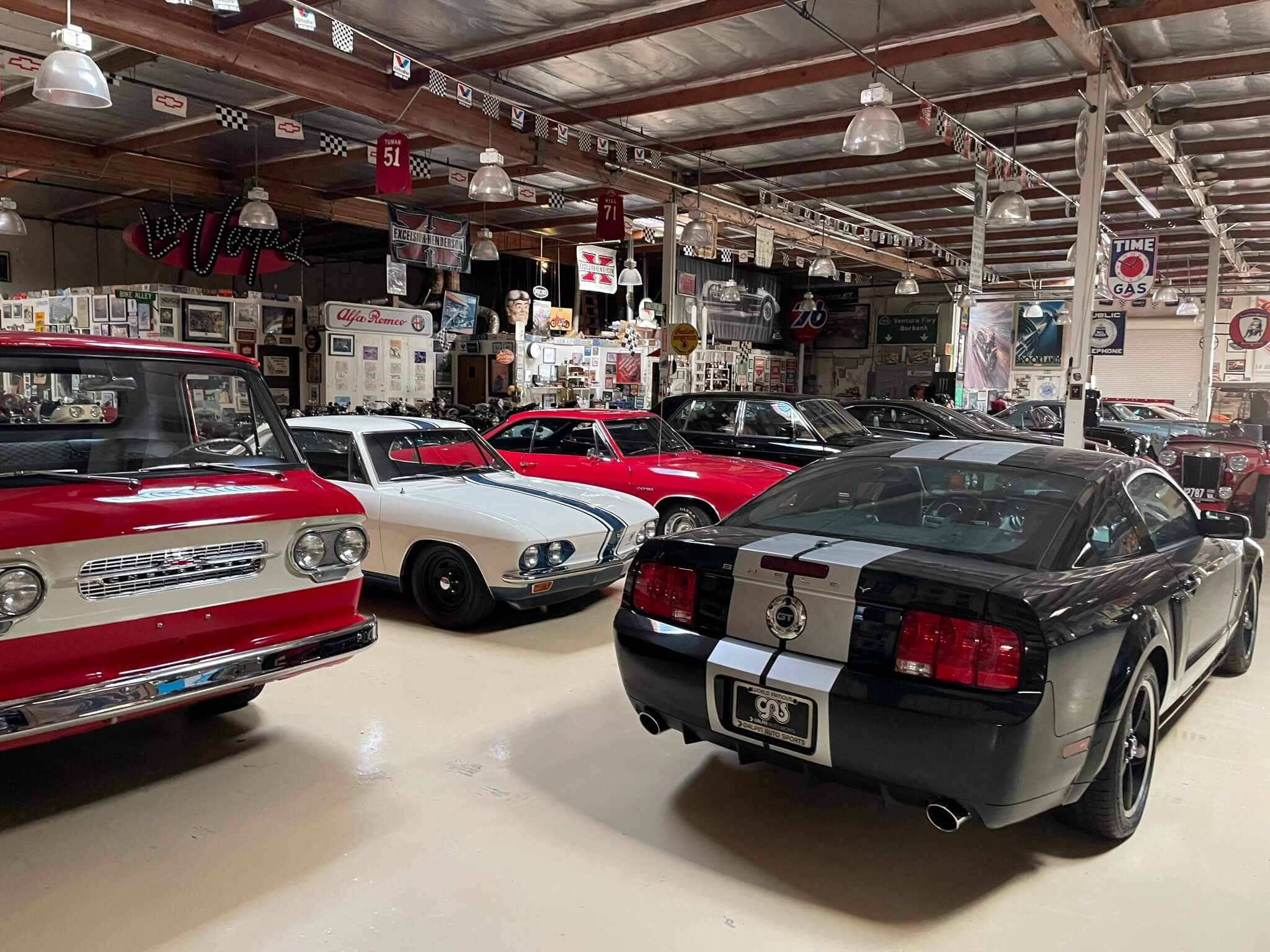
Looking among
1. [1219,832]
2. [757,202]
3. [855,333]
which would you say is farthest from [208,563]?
[855,333]

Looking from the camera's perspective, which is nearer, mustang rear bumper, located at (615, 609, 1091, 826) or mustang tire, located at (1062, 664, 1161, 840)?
mustang rear bumper, located at (615, 609, 1091, 826)

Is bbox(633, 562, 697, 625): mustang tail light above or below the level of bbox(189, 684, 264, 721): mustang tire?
above

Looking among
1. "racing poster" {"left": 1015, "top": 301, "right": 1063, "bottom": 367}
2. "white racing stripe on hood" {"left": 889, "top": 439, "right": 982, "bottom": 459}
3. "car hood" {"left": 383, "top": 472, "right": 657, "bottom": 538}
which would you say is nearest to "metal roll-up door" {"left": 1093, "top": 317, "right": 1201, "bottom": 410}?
"racing poster" {"left": 1015, "top": 301, "right": 1063, "bottom": 367}

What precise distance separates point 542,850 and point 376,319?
10.8 m

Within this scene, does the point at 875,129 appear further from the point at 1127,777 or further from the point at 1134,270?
the point at 1134,270

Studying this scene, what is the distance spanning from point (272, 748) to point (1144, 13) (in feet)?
25.4

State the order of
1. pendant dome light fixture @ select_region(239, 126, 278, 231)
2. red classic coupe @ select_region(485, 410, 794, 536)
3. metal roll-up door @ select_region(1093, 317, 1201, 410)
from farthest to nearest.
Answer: metal roll-up door @ select_region(1093, 317, 1201, 410)
pendant dome light fixture @ select_region(239, 126, 278, 231)
red classic coupe @ select_region(485, 410, 794, 536)

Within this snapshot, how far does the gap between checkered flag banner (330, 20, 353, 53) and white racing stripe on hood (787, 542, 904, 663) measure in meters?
5.06

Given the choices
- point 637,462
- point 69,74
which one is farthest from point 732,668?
point 69,74

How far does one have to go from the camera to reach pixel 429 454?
6094 millimetres

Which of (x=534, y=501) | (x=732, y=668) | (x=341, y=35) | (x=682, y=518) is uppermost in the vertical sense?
(x=341, y=35)

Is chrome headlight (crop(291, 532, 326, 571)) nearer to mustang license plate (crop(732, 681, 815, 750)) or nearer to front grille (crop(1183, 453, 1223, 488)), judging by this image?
mustang license plate (crop(732, 681, 815, 750))

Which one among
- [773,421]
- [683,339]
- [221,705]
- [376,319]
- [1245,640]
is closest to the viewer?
[221,705]

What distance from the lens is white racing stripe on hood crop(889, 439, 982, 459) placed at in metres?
3.56
